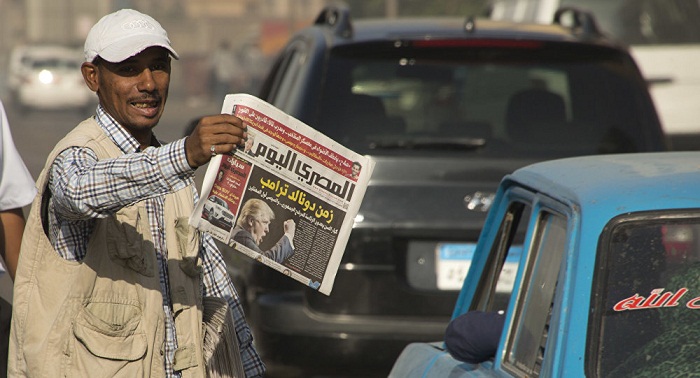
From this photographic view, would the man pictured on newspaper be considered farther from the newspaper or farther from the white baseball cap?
the white baseball cap

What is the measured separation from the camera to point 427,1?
4756cm

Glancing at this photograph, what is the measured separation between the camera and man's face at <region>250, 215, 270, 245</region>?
317 cm

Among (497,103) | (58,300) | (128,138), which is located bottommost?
(497,103)

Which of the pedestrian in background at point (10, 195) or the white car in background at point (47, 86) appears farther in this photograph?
the white car in background at point (47, 86)

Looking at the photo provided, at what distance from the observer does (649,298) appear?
283cm

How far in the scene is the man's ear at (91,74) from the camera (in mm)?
3357

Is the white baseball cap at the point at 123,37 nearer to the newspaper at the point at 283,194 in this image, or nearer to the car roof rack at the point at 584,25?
the newspaper at the point at 283,194

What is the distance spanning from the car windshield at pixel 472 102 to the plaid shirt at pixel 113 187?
2444mm

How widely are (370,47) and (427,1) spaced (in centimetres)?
4222

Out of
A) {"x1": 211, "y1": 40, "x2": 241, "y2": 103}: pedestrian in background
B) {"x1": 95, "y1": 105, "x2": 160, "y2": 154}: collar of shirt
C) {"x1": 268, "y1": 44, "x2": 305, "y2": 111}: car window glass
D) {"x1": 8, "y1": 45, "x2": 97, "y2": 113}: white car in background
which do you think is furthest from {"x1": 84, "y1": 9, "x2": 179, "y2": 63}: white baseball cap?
{"x1": 8, "y1": 45, "x2": 97, "y2": 113}: white car in background

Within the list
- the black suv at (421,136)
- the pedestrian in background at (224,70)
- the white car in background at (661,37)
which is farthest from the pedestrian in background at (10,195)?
the pedestrian in background at (224,70)

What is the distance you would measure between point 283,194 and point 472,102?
10.3 feet

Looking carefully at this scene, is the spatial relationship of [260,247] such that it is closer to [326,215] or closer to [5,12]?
[326,215]

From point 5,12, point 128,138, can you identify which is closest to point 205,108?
point 5,12
